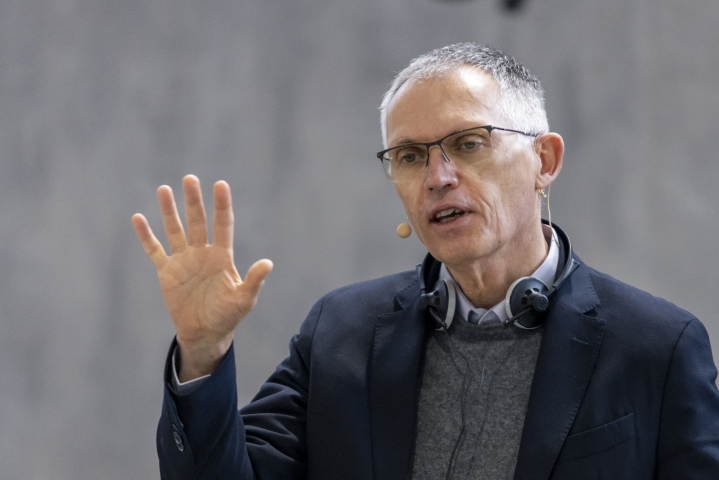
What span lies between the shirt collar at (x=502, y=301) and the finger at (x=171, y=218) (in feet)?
2.33

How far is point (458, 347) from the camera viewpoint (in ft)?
5.46

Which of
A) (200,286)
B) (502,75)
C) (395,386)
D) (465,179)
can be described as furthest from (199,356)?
(502,75)

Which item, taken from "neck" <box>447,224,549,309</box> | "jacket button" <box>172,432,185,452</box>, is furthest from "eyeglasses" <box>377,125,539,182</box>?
"jacket button" <box>172,432,185,452</box>

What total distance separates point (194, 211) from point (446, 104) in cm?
64

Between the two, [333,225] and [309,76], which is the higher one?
[309,76]

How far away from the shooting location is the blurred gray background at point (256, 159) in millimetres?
2430

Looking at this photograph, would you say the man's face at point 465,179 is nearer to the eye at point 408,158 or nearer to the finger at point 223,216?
the eye at point 408,158

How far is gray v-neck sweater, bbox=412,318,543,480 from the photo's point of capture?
1515mm

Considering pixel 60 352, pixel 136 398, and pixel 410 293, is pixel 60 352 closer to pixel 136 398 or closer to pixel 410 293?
pixel 136 398

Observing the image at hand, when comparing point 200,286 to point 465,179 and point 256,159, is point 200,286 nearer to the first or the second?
point 465,179

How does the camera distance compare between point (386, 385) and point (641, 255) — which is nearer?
point (386, 385)

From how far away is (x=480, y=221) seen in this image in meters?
1.58

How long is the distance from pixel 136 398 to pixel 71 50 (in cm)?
129

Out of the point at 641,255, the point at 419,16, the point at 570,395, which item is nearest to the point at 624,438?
the point at 570,395
